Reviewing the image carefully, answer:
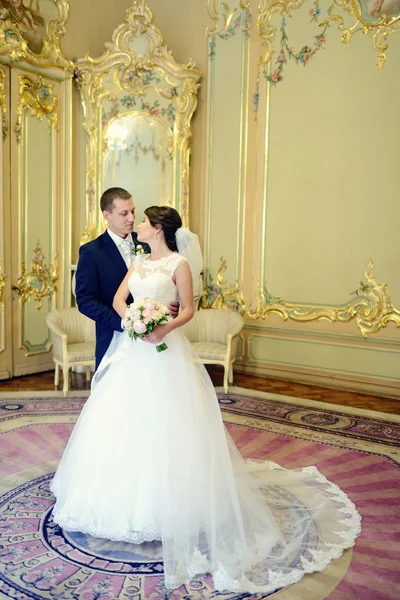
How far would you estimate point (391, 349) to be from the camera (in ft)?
18.1

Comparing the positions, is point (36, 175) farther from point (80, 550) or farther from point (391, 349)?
point (80, 550)

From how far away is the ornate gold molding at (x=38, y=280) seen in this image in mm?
6059

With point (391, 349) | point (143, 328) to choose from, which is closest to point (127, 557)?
point (143, 328)

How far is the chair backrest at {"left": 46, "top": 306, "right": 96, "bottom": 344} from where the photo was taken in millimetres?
5645

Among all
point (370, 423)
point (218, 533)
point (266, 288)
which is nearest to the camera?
point (218, 533)

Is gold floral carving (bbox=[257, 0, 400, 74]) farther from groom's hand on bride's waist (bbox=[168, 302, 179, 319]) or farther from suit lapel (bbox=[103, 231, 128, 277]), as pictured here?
groom's hand on bride's waist (bbox=[168, 302, 179, 319])

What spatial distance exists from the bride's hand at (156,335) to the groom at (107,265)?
416 millimetres

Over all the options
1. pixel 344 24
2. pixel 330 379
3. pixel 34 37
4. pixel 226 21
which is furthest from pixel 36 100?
pixel 330 379

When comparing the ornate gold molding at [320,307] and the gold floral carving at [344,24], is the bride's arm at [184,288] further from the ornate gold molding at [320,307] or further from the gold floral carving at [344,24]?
the gold floral carving at [344,24]

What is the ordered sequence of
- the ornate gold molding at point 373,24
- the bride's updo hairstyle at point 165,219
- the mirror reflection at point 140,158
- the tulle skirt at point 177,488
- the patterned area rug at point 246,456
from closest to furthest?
1. the patterned area rug at point 246,456
2. the tulle skirt at point 177,488
3. the bride's updo hairstyle at point 165,219
4. the ornate gold molding at point 373,24
5. the mirror reflection at point 140,158

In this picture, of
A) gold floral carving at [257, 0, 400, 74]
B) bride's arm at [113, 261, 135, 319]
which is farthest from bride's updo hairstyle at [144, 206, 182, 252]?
gold floral carving at [257, 0, 400, 74]

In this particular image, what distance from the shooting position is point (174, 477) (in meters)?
2.54

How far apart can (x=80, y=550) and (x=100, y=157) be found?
4962 mm

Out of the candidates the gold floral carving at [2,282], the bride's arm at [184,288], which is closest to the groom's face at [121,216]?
the bride's arm at [184,288]
